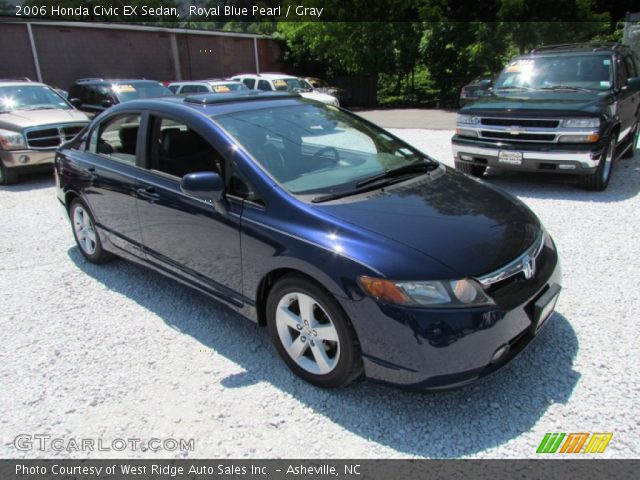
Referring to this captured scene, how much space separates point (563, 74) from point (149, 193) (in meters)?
6.35

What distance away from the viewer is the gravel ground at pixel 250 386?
8.18 feet

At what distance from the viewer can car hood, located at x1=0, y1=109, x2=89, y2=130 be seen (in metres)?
8.30

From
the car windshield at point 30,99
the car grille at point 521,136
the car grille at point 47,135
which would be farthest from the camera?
the car windshield at point 30,99

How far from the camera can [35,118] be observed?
8594mm

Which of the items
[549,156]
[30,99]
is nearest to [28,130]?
[30,99]

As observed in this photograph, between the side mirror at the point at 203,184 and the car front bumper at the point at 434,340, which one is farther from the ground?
the side mirror at the point at 203,184

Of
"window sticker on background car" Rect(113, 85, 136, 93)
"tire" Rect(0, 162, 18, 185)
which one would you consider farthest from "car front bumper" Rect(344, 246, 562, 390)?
"window sticker on background car" Rect(113, 85, 136, 93)

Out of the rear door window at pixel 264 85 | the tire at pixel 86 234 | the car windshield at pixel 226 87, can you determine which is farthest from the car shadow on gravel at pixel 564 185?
the rear door window at pixel 264 85

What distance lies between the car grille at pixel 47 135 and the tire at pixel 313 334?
736cm

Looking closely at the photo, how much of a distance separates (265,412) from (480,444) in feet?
3.76

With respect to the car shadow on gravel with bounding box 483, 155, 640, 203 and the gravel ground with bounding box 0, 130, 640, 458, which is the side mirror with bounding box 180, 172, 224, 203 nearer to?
the gravel ground with bounding box 0, 130, 640, 458

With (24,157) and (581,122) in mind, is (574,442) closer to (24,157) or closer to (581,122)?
(581,122)

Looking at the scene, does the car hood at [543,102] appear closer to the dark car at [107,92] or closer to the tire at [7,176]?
the tire at [7,176]
